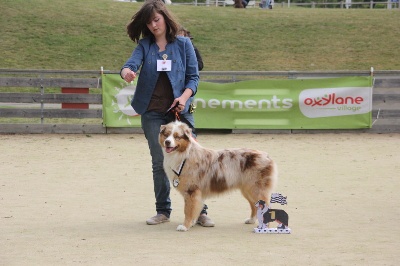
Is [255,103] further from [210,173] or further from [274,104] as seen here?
[210,173]

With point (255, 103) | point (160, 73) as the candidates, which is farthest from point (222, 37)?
point (160, 73)

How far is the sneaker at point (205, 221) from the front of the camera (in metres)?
8.28

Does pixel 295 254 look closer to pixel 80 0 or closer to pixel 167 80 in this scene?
pixel 167 80

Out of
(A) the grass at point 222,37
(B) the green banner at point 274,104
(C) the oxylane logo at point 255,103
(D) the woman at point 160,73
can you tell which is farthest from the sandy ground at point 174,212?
(A) the grass at point 222,37

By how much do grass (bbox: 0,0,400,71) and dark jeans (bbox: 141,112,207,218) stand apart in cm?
2168

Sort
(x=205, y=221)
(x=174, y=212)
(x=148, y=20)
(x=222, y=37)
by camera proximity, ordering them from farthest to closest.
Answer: (x=222, y=37), (x=174, y=212), (x=205, y=221), (x=148, y=20)

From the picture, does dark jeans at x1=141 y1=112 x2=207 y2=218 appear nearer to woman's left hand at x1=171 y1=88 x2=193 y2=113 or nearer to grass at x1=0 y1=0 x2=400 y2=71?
woman's left hand at x1=171 y1=88 x2=193 y2=113

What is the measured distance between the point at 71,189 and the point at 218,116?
7.08m

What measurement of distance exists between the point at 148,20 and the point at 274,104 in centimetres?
956

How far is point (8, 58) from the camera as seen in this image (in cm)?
3130

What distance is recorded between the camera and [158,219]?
8430 mm

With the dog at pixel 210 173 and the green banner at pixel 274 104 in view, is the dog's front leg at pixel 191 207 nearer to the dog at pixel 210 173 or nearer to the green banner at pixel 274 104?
the dog at pixel 210 173

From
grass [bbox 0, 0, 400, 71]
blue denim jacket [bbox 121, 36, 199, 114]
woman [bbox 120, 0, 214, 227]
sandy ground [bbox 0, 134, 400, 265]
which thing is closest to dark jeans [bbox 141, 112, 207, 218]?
woman [bbox 120, 0, 214, 227]

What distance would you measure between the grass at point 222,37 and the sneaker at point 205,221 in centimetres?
2190
